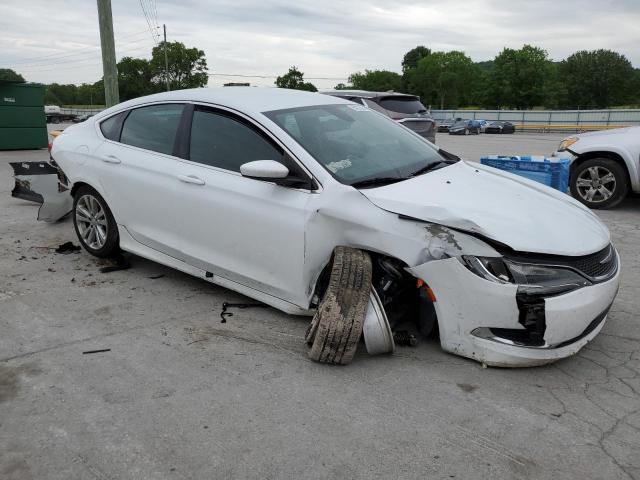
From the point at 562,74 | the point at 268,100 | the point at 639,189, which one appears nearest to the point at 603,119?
the point at 639,189

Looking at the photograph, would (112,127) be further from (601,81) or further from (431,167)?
(601,81)

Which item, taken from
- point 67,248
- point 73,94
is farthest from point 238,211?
point 73,94

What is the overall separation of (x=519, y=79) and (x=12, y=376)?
99411 mm

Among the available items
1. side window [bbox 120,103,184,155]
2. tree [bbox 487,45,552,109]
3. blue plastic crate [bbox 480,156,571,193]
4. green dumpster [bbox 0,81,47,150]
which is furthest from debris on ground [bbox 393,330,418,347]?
tree [bbox 487,45,552,109]

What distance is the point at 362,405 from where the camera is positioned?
2975 mm

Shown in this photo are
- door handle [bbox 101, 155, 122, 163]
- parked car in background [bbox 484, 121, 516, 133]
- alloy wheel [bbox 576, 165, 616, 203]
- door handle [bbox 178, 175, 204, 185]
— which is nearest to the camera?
door handle [bbox 178, 175, 204, 185]

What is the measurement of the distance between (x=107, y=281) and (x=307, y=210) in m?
2.32

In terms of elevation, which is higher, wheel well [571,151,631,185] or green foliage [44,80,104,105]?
green foliage [44,80,104,105]

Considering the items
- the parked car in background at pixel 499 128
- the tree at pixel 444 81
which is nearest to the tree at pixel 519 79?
the tree at pixel 444 81

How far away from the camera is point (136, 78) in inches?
3354

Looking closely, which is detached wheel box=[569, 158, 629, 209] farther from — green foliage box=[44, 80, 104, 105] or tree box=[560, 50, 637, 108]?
green foliage box=[44, 80, 104, 105]

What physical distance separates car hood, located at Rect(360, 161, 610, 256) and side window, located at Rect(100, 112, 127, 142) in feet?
8.78

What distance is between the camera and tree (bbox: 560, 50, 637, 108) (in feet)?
294

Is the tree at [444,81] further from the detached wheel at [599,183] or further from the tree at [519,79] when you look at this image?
the detached wheel at [599,183]
